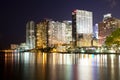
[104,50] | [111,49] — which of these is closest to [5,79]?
[111,49]

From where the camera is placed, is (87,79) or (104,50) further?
(104,50)

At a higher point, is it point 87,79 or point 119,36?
point 119,36

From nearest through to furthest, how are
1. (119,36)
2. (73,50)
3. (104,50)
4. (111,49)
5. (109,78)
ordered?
(109,78)
(119,36)
(111,49)
(104,50)
(73,50)

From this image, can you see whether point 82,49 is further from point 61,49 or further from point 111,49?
point 111,49

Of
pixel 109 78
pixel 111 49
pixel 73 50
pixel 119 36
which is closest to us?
pixel 109 78

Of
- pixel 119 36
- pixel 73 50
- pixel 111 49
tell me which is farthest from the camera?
pixel 73 50

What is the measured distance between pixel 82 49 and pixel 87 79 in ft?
531

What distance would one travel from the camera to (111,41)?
125 m

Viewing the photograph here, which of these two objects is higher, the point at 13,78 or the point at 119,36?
the point at 119,36

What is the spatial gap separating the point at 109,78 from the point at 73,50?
161 metres

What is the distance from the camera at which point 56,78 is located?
27438 millimetres

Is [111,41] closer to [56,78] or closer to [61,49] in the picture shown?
[61,49]

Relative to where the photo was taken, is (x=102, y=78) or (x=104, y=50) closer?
(x=102, y=78)

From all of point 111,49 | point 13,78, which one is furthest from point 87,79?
point 111,49
